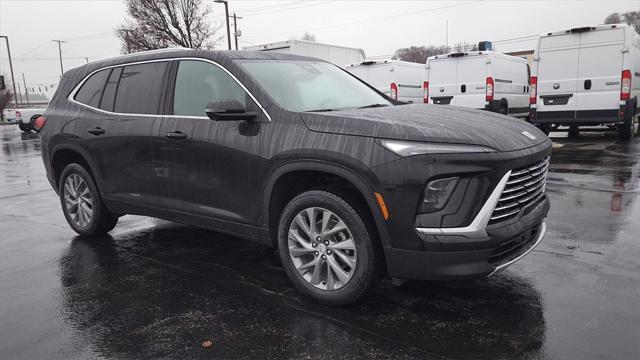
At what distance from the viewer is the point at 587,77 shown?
1256 cm

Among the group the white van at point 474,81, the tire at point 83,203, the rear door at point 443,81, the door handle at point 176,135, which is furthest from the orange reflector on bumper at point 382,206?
the rear door at point 443,81

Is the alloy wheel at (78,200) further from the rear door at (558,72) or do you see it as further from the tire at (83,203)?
the rear door at (558,72)

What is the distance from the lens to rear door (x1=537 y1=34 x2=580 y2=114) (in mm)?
12703

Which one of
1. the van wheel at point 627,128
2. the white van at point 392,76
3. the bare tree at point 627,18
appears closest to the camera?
the van wheel at point 627,128

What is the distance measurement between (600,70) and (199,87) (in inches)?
453

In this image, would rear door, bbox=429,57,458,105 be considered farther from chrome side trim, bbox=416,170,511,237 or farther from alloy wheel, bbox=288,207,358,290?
chrome side trim, bbox=416,170,511,237

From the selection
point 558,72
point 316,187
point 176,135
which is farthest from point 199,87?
point 558,72

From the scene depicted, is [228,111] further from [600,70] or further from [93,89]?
[600,70]

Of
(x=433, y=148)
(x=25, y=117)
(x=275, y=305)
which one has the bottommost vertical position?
(x=275, y=305)

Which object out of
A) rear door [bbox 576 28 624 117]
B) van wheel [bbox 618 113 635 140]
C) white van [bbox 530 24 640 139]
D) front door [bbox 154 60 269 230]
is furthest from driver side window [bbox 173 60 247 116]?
van wheel [bbox 618 113 635 140]

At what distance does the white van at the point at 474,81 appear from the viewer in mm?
14688

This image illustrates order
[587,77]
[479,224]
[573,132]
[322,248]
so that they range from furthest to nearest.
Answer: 1. [573,132]
2. [587,77]
3. [322,248]
4. [479,224]

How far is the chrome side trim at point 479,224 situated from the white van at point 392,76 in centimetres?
1414

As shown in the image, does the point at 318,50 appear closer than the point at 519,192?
No
